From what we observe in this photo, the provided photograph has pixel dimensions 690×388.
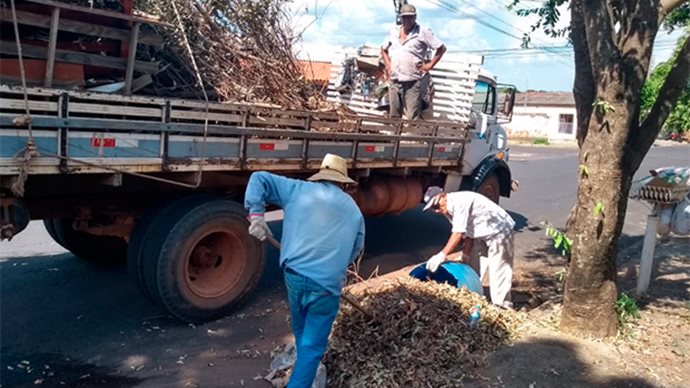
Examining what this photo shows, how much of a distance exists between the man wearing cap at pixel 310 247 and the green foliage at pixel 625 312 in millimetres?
2644

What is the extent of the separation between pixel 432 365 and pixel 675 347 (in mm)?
2151

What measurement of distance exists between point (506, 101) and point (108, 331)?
689 cm

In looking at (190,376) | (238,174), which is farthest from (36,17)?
(190,376)

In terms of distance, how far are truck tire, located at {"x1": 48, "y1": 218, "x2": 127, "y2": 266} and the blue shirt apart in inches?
122

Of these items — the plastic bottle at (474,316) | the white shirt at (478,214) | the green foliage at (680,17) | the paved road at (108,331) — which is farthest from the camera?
the green foliage at (680,17)

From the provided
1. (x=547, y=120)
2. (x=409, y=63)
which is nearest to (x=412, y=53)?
(x=409, y=63)

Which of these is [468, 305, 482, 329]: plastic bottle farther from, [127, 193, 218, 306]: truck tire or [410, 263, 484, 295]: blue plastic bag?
[127, 193, 218, 306]: truck tire

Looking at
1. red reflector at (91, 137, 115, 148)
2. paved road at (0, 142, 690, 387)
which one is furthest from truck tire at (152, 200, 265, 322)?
red reflector at (91, 137, 115, 148)

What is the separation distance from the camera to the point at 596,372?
404cm

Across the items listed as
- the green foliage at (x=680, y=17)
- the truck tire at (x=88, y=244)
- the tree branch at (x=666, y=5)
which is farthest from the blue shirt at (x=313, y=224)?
the green foliage at (x=680, y=17)

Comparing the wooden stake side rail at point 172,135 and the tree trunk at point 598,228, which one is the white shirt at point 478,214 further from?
the wooden stake side rail at point 172,135

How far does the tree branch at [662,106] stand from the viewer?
4676 mm

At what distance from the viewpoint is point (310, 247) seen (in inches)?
135

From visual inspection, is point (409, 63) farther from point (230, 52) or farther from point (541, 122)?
point (541, 122)
